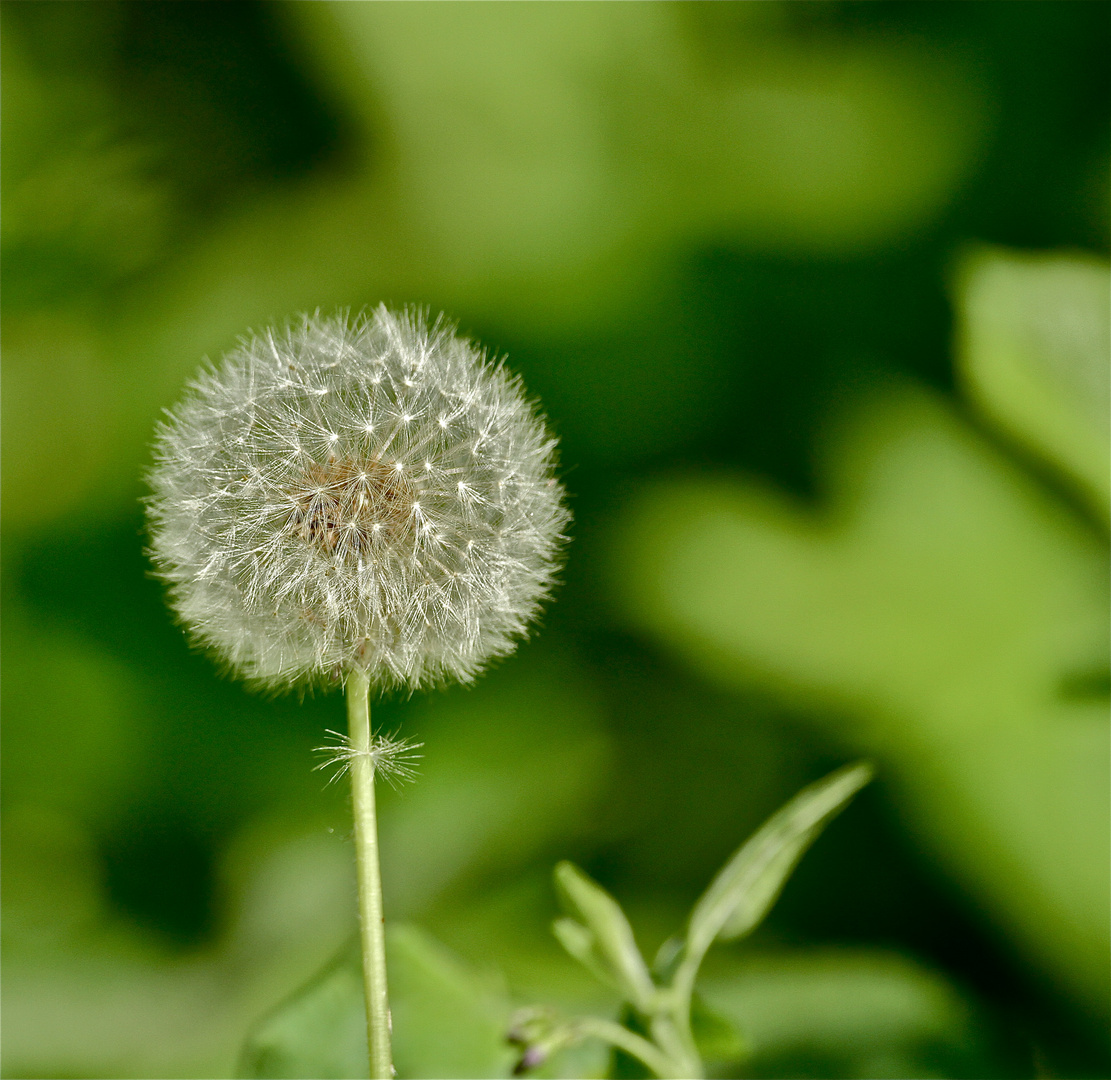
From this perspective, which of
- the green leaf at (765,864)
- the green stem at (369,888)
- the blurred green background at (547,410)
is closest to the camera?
the green stem at (369,888)

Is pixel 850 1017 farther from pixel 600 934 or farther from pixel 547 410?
pixel 547 410

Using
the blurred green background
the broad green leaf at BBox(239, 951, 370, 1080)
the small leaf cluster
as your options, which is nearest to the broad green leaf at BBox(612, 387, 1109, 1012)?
the blurred green background

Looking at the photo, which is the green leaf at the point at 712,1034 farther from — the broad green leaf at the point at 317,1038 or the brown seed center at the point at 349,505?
the brown seed center at the point at 349,505

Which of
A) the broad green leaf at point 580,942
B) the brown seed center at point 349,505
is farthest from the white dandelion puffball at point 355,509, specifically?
the broad green leaf at point 580,942

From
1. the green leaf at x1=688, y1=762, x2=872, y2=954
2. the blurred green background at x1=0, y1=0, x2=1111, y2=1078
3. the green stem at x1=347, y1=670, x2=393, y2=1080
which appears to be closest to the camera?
the green stem at x1=347, y1=670, x2=393, y2=1080

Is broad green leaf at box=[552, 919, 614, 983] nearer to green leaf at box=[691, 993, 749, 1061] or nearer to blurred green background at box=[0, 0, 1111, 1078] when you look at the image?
green leaf at box=[691, 993, 749, 1061]

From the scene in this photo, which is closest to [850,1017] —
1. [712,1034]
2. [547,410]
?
[712,1034]

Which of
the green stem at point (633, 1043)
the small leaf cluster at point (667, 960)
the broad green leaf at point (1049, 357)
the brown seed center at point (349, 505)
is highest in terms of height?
the broad green leaf at point (1049, 357)
